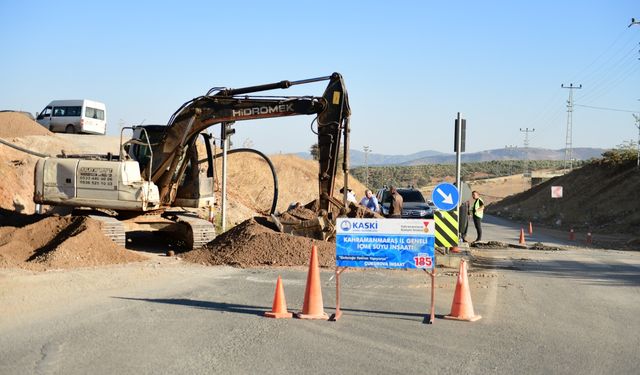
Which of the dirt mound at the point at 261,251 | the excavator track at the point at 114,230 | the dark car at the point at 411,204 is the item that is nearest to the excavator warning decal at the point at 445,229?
the dirt mound at the point at 261,251

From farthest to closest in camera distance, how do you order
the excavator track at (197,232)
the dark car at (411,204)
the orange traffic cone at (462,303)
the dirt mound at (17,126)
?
the dirt mound at (17,126), the dark car at (411,204), the excavator track at (197,232), the orange traffic cone at (462,303)

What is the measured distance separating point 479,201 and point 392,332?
16.1m

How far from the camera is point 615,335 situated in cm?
982

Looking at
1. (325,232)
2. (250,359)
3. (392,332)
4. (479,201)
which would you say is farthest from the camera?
(479,201)

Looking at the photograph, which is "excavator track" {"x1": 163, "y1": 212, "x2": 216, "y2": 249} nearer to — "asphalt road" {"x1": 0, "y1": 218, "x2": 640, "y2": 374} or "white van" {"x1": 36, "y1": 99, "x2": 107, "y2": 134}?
"asphalt road" {"x1": 0, "y1": 218, "x2": 640, "y2": 374}

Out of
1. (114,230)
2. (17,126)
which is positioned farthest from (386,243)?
(17,126)

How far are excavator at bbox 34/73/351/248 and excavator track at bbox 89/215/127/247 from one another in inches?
0.9

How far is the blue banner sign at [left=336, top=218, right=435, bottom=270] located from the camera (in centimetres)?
1079

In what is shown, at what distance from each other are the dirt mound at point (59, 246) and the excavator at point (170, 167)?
2.55ft

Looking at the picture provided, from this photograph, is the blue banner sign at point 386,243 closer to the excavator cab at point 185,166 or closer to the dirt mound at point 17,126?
the excavator cab at point 185,166

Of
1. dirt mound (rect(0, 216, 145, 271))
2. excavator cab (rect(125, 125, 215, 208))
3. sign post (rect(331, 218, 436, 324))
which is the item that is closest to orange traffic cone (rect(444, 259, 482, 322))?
sign post (rect(331, 218, 436, 324))

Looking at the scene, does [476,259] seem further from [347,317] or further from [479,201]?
[347,317]

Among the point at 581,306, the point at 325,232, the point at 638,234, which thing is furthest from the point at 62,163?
the point at 638,234

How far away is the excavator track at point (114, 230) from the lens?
17.5m
